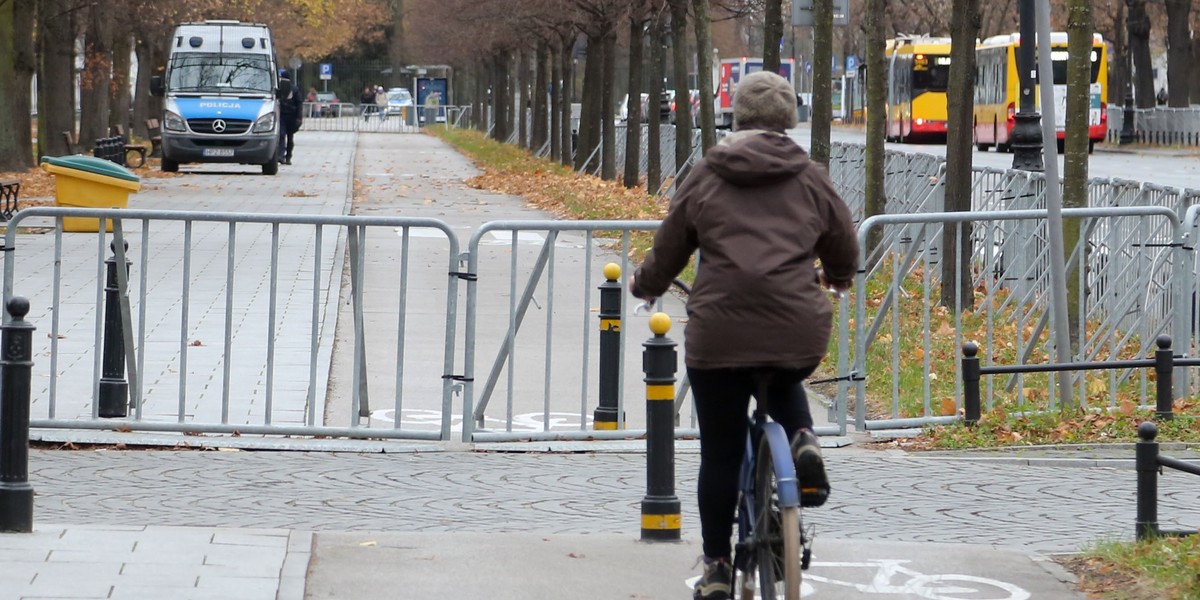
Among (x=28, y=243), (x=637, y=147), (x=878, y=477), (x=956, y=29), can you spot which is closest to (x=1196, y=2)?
(x=637, y=147)

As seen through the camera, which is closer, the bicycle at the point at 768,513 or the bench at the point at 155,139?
the bicycle at the point at 768,513

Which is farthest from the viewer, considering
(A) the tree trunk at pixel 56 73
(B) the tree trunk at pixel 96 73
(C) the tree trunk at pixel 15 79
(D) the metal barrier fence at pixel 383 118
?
(D) the metal barrier fence at pixel 383 118

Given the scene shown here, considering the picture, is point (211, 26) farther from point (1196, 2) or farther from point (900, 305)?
point (1196, 2)

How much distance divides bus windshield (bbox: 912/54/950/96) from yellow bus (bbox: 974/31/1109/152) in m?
2.01

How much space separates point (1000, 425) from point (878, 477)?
1.35 metres

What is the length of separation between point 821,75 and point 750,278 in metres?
14.0

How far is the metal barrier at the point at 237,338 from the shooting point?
9.53m

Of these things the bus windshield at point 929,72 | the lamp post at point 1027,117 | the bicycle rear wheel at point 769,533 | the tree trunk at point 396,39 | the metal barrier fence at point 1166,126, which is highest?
the tree trunk at point 396,39

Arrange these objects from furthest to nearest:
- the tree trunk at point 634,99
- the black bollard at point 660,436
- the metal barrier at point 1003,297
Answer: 1. the tree trunk at point 634,99
2. the metal barrier at point 1003,297
3. the black bollard at point 660,436

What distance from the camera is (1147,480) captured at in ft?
22.1

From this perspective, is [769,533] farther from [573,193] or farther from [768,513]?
[573,193]

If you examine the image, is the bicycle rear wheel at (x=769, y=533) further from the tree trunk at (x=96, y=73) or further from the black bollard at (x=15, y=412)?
the tree trunk at (x=96, y=73)

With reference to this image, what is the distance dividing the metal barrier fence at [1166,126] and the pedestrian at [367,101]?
130 ft

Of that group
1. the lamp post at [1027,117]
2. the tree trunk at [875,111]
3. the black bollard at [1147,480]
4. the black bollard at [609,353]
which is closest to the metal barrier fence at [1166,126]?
the lamp post at [1027,117]
